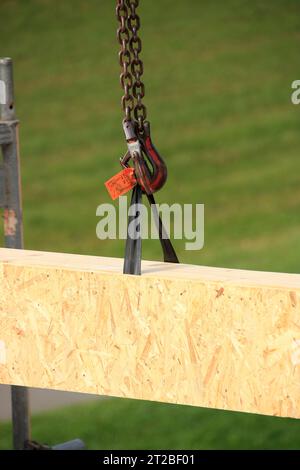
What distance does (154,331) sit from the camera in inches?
171

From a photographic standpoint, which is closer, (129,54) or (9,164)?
(129,54)

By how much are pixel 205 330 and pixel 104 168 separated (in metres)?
14.3

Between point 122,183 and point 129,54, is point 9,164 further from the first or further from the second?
point 129,54

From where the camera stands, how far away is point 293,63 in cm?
2183

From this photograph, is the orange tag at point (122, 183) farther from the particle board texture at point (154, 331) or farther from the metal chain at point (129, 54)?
the particle board texture at point (154, 331)

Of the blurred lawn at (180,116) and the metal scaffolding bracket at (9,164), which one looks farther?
the blurred lawn at (180,116)

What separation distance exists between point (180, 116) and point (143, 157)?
16216mm

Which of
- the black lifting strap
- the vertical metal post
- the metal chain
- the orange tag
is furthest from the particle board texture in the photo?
the vertical metal post

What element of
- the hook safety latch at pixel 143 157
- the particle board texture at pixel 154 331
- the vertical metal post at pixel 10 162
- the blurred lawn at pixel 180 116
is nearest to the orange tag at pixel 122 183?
the hook safety latch at pixel 143 157

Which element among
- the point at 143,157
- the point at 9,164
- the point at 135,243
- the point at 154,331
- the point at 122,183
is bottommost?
the point at 154,331

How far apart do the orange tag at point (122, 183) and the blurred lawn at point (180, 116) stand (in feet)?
28.3

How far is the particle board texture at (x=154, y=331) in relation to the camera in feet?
13.6

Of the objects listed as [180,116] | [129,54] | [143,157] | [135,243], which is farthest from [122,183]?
[180,116]
